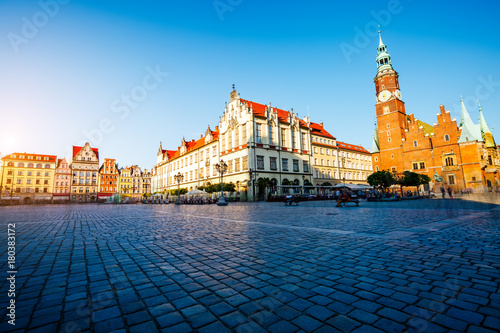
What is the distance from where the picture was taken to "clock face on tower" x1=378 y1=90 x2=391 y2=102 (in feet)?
197

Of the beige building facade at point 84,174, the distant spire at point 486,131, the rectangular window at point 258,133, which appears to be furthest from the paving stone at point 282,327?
the beige building facade at point 84,174

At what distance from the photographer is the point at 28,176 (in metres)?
71.3

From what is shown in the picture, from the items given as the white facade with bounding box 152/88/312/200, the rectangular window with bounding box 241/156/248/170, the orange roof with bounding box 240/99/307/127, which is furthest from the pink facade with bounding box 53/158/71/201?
the orange roof with bounding box 240/99/307/127

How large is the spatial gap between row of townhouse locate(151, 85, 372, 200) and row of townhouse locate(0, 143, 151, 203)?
26.4m

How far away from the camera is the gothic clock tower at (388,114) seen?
193 ft

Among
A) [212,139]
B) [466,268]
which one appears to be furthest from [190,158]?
[466,268]

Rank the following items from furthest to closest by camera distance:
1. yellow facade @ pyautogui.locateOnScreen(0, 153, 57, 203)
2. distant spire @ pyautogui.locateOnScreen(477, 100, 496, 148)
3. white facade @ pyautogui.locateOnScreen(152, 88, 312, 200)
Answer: yellow facade @ pyautogui.locateOnScreen(0, 153, 57, 203) → distant spire @ pyautogui.locateOnScreen(477, 100, 496, 148) → white facade @ pyautogui.locateOnScreen(152, 88, 312, 200)

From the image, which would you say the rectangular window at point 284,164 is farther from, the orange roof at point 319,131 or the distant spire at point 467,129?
the distant spire at point 467,129

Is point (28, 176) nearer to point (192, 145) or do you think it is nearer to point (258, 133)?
point (192, 145)

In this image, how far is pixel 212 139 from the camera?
53.2 metres

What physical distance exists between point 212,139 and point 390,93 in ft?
149

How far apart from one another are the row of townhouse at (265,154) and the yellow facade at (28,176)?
46267mm

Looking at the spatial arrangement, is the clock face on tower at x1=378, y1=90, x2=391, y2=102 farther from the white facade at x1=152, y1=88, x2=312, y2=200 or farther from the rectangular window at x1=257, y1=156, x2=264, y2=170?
the rectangular window at x1=257, y1=156, x2=264, y2=170

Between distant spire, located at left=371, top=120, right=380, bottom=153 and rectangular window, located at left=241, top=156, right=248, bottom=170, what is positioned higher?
distant spire, located at left=371, top=120, right=380, bottom=153
